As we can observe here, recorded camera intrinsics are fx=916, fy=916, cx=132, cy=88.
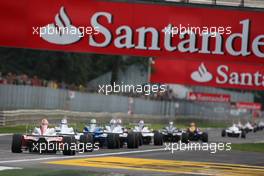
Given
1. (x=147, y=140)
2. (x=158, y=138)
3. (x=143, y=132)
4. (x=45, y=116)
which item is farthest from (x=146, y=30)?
(x=45, y=116)

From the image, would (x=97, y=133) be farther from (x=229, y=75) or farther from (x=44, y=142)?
→ (x=229, y=75)

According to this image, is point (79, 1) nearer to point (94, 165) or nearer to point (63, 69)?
point (94, 165)

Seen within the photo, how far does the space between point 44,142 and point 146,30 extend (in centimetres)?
495

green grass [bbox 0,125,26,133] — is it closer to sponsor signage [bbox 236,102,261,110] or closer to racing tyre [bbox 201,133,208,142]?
racing tyre [bbox 201,133,208,142]

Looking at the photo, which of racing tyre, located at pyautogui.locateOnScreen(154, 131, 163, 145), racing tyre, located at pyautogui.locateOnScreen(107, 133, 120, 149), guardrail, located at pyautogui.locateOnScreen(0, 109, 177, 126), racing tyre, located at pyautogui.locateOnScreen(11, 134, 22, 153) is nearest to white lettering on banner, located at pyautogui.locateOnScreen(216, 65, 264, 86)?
guardrail, located at pyautogui.locateOnScreen(0, 109, 177, 126)

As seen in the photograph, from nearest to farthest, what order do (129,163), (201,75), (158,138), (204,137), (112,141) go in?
(129,163) → (112,141) → (158,138) → (204,137) → (201,75)

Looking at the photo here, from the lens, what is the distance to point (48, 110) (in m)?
48.3

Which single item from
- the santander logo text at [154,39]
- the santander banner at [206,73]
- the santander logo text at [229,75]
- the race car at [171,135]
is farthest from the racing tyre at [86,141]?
Answer: the santander banner at [206,73]

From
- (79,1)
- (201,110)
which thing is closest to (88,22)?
(79,1)

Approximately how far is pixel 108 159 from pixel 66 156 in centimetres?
110

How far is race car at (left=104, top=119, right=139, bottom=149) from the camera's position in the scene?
2986 cm

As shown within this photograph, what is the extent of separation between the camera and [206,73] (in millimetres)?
56344

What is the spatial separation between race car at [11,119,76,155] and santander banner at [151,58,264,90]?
30.2m

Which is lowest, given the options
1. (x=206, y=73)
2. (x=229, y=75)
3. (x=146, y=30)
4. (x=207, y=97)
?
(x=146, y=30)
